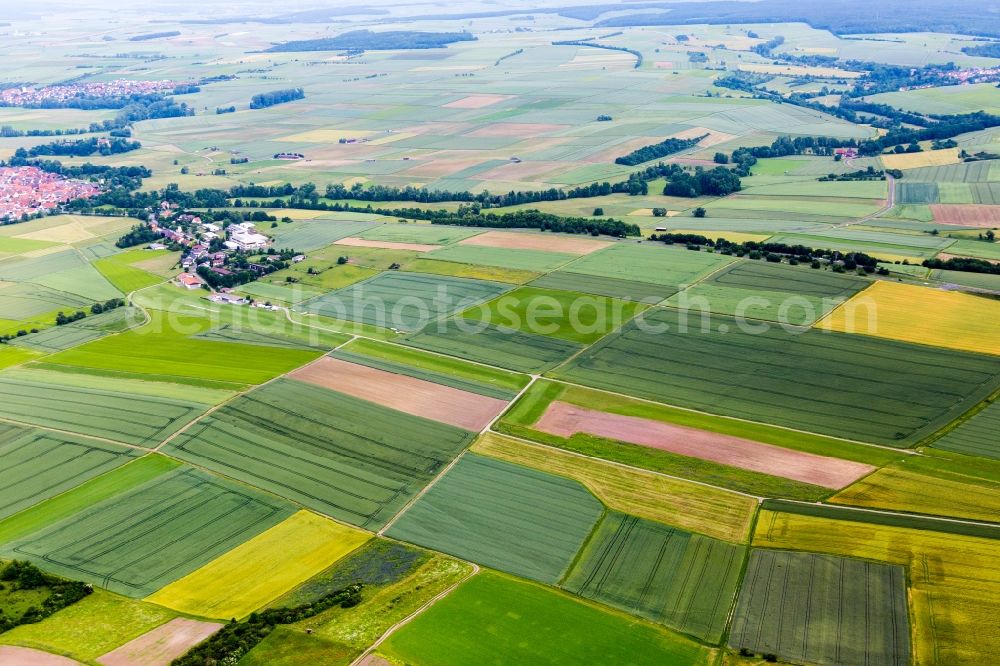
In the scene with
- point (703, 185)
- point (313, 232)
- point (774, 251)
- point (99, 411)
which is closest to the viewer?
point (99, 411)

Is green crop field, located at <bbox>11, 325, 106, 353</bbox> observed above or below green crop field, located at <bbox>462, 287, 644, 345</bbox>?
below

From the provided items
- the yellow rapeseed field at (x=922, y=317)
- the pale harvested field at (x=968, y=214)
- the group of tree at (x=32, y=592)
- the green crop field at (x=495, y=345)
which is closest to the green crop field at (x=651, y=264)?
the green crop field at (x=495, y=345)

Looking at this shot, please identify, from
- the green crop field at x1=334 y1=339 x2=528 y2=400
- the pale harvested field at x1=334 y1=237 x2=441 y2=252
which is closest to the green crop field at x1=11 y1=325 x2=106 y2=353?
the green crop field at x1=334 y1=339 x2=528 y2=400

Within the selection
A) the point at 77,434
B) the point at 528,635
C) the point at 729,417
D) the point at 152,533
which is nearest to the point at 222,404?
the point at 77,434

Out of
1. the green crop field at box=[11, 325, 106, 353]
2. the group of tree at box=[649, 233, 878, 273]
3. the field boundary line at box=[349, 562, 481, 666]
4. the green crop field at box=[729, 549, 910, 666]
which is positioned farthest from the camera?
the group of tree at box=[649, 233, 878, 273]

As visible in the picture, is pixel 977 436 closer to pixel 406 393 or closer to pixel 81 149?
pixel 406 393

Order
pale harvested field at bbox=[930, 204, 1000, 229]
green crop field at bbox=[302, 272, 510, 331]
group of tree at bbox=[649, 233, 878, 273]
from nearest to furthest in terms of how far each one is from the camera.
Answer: green crop field at bbox=[302, 272, 510, 331] → group of tree at bbox=[649, 233, 878, 273] → pale harvested field at bbox=[930, 204, 1000, 229]

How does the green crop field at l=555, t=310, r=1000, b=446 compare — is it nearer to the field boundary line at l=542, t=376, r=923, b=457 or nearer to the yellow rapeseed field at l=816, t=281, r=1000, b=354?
the field boundary line at l=542, t=376, r=923, b=457

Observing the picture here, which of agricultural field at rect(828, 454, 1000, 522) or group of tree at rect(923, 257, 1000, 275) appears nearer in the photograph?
agricultural field at rect(828, 454, 1000, 522)
